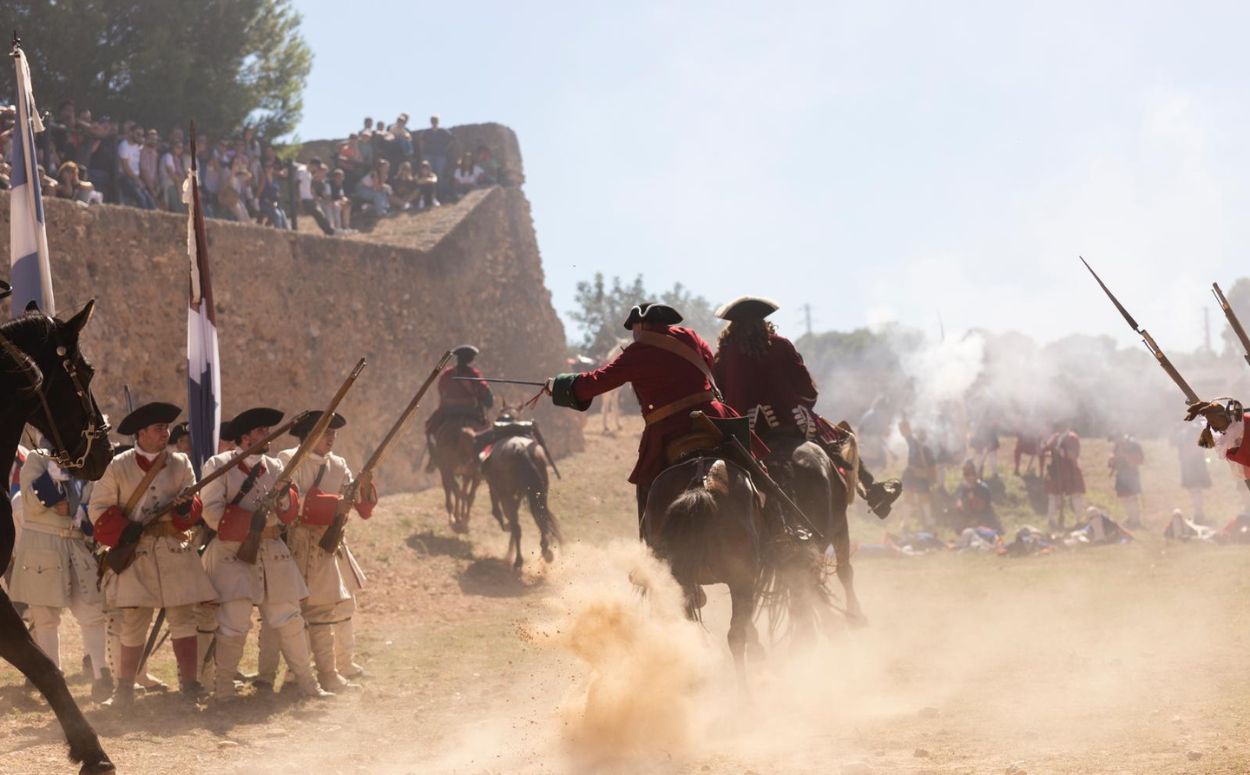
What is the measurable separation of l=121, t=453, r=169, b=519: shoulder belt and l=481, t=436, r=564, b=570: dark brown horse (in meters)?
8.82

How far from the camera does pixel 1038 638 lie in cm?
1256

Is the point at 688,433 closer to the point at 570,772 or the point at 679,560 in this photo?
the point at 679,560

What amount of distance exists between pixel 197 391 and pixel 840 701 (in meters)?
5.36

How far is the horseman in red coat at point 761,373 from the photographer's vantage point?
1052 cm

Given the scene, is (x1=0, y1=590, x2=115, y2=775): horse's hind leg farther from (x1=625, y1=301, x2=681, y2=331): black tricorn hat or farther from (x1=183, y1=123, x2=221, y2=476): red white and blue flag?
(x1=183, y1=123, x2=221, y2=476): red white and blue flag

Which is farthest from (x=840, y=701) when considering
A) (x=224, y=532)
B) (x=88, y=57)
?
(x=88, y=57)

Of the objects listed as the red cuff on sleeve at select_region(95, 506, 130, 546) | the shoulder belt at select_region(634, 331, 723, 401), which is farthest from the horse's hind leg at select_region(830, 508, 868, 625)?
the red cuff on sleeve at select_region(95, 506, 130, 546)

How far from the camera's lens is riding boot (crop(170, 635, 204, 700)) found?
10031 millimetres

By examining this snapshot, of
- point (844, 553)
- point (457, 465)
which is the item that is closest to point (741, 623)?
point (844, 553)

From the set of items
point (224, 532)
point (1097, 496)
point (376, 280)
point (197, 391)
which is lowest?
point (1097, 496)

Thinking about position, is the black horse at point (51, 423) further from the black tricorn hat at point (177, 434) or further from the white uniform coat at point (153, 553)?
the black tricorn hat at point (177, 434)

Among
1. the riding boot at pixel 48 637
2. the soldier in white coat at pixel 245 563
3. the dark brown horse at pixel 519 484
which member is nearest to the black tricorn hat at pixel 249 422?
the soldier in white coat at pixel 245 563

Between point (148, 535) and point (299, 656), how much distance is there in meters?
1.45

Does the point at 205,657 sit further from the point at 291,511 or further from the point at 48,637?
the point at 291,511
